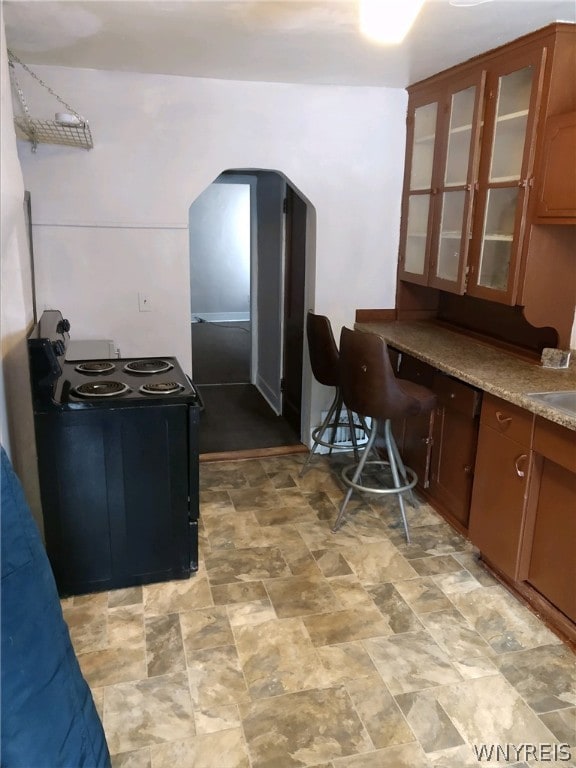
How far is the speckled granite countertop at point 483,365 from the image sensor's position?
94.5 inches

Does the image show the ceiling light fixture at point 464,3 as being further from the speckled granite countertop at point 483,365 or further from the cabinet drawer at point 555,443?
the cabinet drawer at point 555,443

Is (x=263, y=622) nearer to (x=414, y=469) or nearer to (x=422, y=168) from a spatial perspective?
(x=414, y=469)

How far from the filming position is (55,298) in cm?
342

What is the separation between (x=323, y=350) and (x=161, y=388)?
45.2 inches

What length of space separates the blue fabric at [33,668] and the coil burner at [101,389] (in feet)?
2.83

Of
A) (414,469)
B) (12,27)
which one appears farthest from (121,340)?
(414,469)

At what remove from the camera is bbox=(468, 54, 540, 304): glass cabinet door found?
106 inches

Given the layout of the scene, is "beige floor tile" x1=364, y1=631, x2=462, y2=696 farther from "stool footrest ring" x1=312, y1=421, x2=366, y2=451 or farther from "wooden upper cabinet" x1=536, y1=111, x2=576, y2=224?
"wooden upper cabinet" x1=536, y1=111, x2=576, y2=224

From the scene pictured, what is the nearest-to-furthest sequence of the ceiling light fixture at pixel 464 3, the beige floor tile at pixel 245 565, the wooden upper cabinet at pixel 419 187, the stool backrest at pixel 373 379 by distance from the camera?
the ceiling light fixture at pixel 464 3, the beige floor tile at pixel 245 565, the stool backrest at pixel 373 379, the wooden upper cabinet at pixel 419 187

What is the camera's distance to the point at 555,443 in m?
2.23

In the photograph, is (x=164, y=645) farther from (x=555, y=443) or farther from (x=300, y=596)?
(x=555, y=443)

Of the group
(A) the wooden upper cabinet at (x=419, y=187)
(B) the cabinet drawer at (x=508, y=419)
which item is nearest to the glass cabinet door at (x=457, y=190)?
(A) the wooden upper cabinet at (x=419, y=187)

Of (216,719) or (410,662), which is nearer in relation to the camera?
(216,719)

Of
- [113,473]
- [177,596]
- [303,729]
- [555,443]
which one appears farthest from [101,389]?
[555,443]
